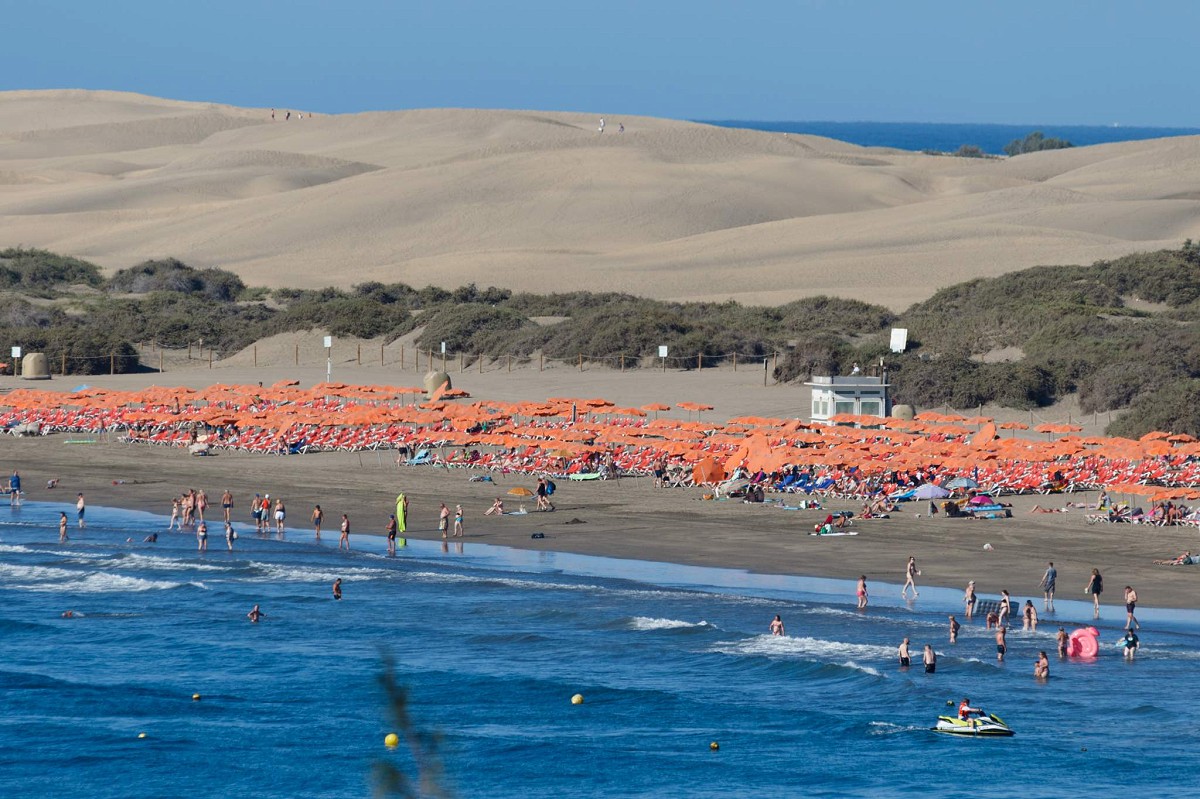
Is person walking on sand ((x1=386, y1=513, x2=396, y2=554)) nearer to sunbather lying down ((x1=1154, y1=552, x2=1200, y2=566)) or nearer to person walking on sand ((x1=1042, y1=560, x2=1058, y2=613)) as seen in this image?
person walking on sand ((x1=1042, y1=560, x2=1058, y2=613))

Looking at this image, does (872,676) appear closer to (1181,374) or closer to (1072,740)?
(1072,740)

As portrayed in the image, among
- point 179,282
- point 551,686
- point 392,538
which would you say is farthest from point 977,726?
point 179,282

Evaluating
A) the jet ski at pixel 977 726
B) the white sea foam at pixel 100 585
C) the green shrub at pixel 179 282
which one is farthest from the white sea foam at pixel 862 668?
the green shrub at pixel 179 282

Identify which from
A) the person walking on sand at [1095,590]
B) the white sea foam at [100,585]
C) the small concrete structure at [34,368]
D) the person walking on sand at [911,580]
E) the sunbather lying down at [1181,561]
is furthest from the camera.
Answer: the small concrete structure at [34,368]

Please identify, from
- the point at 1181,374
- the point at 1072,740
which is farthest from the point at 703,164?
the point at 1072,740

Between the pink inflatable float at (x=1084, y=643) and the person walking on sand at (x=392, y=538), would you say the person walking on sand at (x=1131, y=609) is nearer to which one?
the pink inflatable float at (x=1084, y=643)
